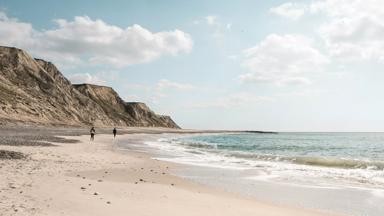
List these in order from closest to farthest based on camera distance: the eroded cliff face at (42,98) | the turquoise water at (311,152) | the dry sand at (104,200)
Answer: the dry sand at (104,200) → the turquoise water at (311,152) → the eroded cliff face at (42,98)

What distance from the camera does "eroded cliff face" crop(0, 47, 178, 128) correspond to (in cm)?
8346

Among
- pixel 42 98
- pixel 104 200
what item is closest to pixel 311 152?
pixel 104 200

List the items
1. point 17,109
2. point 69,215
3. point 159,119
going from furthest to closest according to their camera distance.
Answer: point 159,119 → point 17,109 → point 69,215

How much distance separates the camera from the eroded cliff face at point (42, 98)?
83.5 metres

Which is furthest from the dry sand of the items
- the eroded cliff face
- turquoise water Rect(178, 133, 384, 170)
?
the eroded cliff face

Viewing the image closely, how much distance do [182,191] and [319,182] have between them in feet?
22.3

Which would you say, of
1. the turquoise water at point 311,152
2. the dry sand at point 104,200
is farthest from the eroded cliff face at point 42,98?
the dry sand at point 104,200

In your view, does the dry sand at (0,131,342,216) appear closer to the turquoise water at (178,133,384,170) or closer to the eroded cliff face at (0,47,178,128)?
the turquoise water at (178,133,384,170)

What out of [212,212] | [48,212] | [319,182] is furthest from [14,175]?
[319,182]

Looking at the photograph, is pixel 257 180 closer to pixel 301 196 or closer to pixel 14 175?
pixel 301 196

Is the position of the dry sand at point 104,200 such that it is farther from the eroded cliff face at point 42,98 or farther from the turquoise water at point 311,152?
the eroded cliff face at point 42,98

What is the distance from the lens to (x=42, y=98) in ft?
328

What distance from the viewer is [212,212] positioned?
845 cm

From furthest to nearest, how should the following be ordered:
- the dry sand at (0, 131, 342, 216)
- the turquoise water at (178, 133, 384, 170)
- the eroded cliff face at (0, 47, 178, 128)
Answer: the eroded cliff face at (0, 47, 178, 128) → the turquoise water at (178, 133, 384, 170) → the dry sand at (0, 131, 342, 216)
